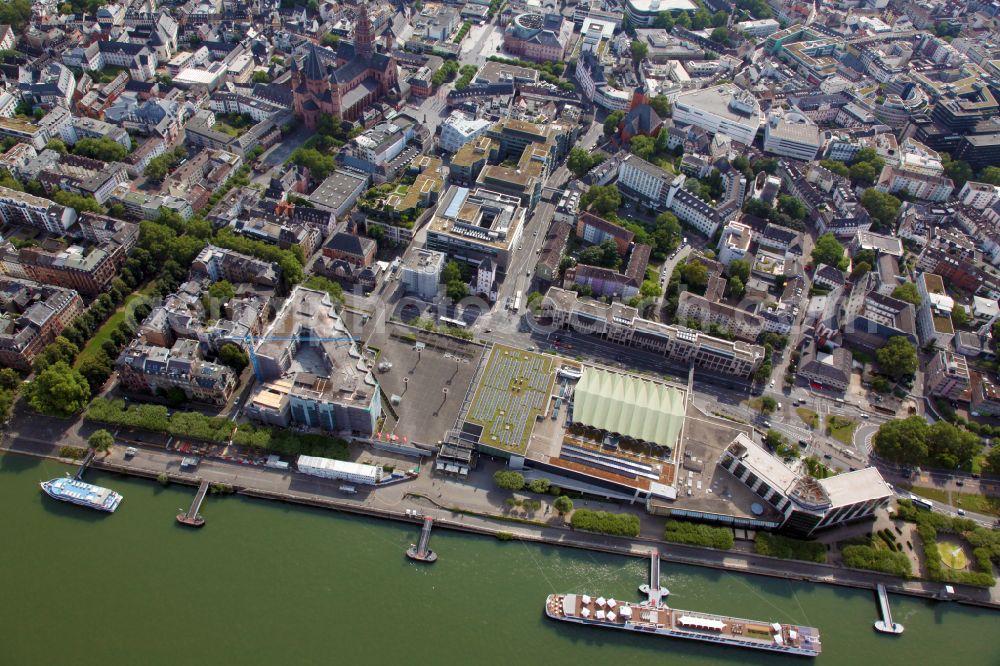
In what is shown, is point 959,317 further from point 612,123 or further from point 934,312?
point 612,123

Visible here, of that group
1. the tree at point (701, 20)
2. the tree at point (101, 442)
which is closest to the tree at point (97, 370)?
the tree at point (101, 442)

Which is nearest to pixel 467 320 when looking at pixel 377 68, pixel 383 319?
pixel 383 319

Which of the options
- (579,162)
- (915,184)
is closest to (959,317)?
(915,184)

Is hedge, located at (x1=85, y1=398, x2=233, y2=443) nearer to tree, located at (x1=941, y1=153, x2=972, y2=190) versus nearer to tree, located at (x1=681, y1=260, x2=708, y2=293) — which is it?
tree, located at (x1=681, y1=260, x2=708, y2=293)

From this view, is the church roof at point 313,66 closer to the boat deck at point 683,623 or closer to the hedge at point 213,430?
the hedge at point 213,430

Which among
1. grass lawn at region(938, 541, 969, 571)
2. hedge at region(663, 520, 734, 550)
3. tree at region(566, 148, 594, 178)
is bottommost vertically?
hedge at region(663, 520, 734, 550)

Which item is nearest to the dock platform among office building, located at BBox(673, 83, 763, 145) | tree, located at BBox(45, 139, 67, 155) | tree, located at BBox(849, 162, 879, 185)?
tree, located at BBox(849, 162, 879, 185)
